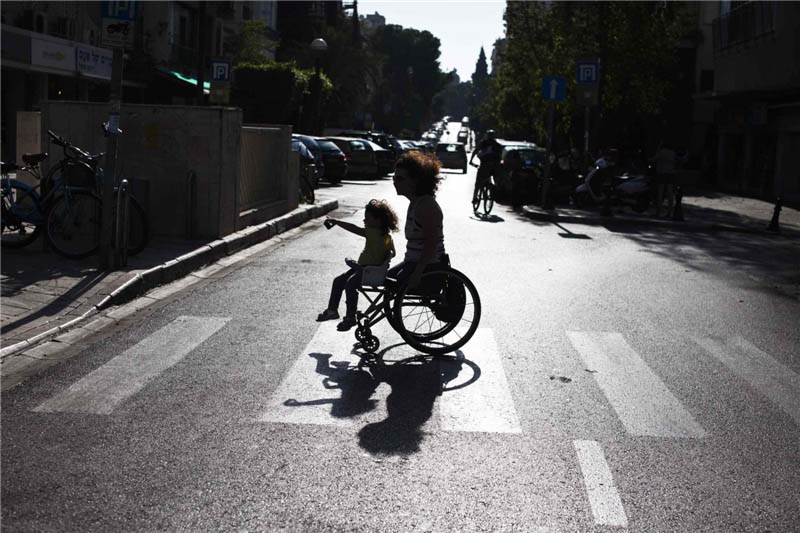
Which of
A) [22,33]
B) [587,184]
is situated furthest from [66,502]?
[22,33]

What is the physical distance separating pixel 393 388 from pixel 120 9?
5118 mm

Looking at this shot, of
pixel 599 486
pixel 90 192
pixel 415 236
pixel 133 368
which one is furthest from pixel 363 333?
pixel 90 192

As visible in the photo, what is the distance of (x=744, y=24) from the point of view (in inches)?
1272

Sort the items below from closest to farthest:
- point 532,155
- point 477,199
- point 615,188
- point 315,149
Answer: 1. point 477,199
2. point 615,188
3. point 532,155
4. point 315,149

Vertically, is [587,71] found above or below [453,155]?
above

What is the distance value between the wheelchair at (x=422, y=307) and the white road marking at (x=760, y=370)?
76.5 inches

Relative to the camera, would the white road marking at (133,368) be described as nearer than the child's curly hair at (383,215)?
Yes

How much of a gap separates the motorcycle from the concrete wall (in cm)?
1144

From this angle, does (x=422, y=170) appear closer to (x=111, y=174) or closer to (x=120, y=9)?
(x=111, y=174)

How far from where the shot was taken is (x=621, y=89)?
36.0 m

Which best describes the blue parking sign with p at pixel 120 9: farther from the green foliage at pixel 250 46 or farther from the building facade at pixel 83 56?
the green foliage at pixel 250 46

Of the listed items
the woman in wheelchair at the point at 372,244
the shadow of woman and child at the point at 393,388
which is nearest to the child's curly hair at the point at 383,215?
the woman in wheelchair at the point at 372,244

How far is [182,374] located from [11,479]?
1.99m

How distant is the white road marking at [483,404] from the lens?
206 inches
